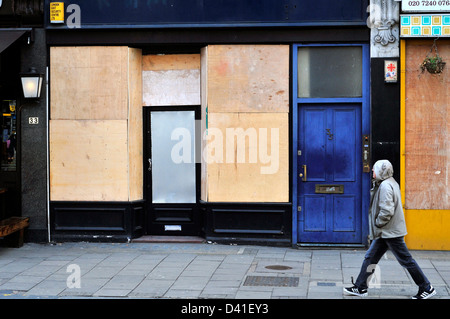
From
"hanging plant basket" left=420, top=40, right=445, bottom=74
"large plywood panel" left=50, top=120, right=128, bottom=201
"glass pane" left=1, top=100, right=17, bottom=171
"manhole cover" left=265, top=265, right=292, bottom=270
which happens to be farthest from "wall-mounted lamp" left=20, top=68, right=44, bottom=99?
"hanging plant basket" left=420, top=40, right=445, bottom=74

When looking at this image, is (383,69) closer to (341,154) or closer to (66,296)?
(341,154)

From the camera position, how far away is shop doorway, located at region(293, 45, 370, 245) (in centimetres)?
1101

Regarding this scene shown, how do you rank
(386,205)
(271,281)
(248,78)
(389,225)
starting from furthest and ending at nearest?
(248,78), (271,281), (389,225), (386,205)

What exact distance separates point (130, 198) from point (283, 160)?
2870 mm

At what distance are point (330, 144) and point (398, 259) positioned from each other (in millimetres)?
3743

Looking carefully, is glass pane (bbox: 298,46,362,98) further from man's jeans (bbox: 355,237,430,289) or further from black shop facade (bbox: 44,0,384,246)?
man's jeans (bbox: 355,237,430,289)

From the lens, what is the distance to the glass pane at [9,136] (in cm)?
1179

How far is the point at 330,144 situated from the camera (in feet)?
36.2

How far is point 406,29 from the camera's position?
10633 millimetres

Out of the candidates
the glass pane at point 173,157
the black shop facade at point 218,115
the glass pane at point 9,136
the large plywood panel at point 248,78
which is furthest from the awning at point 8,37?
the large plywood panel at point 248,78

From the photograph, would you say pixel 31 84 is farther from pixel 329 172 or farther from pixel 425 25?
pixel 425 25

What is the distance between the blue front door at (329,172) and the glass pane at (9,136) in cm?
526

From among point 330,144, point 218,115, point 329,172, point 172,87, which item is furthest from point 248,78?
point 329,172
